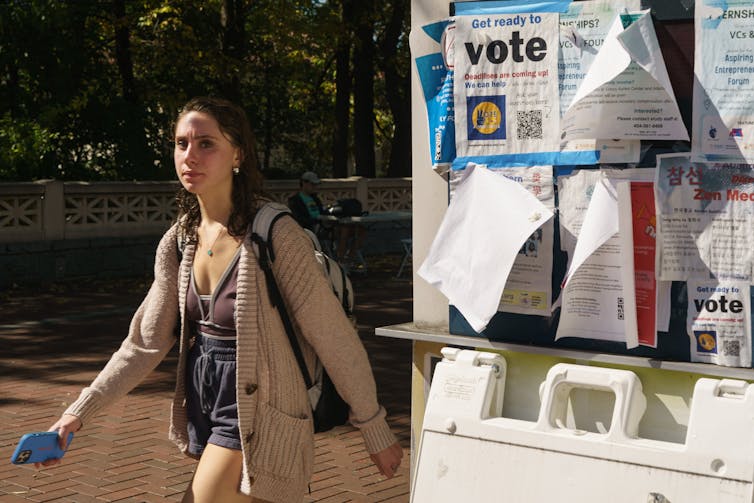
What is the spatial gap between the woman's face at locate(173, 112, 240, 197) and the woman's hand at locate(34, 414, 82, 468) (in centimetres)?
79

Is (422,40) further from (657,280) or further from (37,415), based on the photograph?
(37,415)

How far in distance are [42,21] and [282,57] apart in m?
7.20

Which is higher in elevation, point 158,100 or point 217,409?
point 158,100

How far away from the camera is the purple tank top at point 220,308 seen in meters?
3.44

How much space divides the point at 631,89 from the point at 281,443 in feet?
4.77

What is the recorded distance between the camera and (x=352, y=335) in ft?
11.4

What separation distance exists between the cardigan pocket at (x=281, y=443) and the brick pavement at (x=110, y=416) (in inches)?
92.0

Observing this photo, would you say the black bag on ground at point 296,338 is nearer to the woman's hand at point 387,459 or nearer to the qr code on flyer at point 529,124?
the woman's hand at point 387,459

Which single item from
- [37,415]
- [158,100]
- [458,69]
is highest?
[158,100]

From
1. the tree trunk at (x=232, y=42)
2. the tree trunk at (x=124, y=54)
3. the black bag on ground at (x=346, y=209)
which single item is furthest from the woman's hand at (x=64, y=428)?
the tree trunk at (x=232, y=42)

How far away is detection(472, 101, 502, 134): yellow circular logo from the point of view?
10.3ft

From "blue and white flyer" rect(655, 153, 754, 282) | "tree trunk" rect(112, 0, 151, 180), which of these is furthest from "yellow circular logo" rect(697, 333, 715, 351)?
"tree trunk" rect(112, 0, 151, 180)

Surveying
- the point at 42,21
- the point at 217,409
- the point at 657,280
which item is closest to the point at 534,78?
the point at 657,280

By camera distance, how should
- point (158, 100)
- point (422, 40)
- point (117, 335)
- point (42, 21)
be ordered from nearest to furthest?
point (422, 40) → point (117, 335) → point (42, 21) → point (158, 100)
